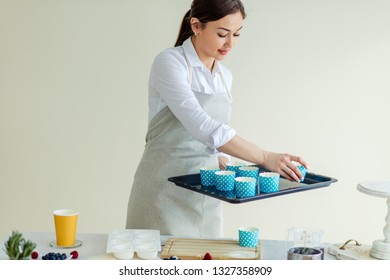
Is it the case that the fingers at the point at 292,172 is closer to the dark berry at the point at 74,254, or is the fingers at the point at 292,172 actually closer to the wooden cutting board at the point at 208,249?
the wooden cutting board at the point at 208,249

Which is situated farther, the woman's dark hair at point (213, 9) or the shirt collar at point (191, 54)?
the shirt collar at point (191, 54)

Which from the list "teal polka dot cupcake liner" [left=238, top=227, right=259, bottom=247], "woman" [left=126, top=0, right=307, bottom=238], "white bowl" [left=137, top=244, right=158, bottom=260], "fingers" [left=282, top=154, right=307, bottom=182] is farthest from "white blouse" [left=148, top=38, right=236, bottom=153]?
"white bowl" [left=137, top=244, right=158, bottom=260]

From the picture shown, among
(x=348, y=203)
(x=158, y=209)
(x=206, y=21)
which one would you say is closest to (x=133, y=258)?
(x=158, y=209)

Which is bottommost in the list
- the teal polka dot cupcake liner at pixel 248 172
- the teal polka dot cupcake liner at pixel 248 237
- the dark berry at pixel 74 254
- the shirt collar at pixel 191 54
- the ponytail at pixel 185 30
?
the dark berry at pixel 74 254

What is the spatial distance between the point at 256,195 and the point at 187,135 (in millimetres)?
501

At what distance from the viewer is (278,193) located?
Answer: 80.4 inches

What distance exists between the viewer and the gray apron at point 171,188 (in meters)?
2.37

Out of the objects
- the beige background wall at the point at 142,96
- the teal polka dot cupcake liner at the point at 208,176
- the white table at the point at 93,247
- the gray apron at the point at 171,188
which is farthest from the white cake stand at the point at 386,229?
the beige background wall at the point at 142,96

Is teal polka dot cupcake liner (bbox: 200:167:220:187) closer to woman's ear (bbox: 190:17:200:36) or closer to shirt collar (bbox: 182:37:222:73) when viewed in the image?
shirt collar (bbox: 182:37:222:73)

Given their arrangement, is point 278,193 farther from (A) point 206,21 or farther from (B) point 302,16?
(B) point 302,16

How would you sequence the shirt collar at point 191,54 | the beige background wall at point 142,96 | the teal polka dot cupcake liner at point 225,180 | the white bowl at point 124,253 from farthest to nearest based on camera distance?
the beige background wall at point 142,96, the shirt collar at point 191,54, the teal polka dot cupcake liner at point 225,180, the white bowl at point 124,253

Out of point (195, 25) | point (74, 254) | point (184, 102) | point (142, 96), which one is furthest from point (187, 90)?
point (142, 96)

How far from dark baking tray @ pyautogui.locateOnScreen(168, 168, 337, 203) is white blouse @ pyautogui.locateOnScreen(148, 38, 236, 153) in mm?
158
